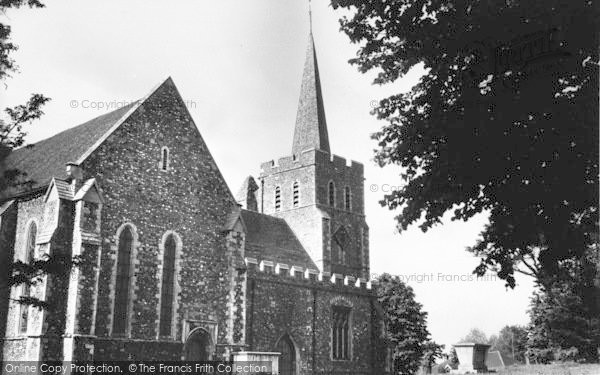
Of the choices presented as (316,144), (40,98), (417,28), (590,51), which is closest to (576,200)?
(590,51)

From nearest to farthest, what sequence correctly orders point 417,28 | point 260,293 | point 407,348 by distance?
point 417,28 → point 260,293 → point 407,348

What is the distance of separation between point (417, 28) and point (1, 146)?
1042 centimetres

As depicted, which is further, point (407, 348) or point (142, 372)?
point (407, 348)

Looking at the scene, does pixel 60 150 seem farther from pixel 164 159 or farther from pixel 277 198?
pixel 277 198

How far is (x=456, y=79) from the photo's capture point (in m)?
11.4

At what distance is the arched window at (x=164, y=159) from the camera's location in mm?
25484

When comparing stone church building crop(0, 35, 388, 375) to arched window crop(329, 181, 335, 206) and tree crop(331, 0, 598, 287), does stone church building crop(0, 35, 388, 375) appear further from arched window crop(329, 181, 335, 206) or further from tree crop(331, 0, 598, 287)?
tree crop(331, 0, 598, 287)

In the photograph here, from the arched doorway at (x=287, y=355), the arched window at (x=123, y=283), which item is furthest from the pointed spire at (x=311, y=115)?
the arched window at (x=123, y=283)

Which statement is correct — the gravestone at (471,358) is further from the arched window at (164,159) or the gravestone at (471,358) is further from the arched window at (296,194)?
the arched window at (296,194)

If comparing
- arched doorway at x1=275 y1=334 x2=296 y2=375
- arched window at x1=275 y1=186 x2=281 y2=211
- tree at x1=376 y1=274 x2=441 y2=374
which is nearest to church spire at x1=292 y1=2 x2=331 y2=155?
arched window at x1=275 y1=186 x2=281 y2=211

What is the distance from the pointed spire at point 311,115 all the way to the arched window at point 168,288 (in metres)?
18.5

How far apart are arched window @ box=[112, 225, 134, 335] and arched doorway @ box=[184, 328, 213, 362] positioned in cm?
320

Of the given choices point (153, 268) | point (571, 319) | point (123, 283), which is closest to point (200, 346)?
point (153, 268)

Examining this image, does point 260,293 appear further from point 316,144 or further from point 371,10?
point 371,10
